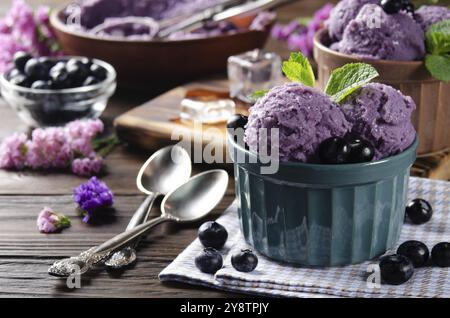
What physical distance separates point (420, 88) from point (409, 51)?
0.25 feet

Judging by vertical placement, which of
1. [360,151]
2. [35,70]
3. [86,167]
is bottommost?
[86,167]

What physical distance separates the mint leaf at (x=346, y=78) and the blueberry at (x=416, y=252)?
0.24 m

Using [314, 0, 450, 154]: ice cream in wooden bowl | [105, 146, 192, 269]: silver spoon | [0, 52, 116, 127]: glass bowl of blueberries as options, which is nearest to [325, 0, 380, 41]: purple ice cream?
[314, 0, 450, 154]: ice cream in wooden bowl

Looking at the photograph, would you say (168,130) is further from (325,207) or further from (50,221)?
(325,207)

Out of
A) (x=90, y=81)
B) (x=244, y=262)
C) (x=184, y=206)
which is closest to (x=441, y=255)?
(x=244, y=262)

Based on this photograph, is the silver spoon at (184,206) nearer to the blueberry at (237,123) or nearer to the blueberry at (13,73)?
the blueberry at (237,123)

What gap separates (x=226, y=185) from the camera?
148 centimetres

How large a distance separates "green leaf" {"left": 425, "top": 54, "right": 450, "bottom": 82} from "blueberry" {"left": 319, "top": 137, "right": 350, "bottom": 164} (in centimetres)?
45

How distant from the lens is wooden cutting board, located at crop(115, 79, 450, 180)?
63.7 inches

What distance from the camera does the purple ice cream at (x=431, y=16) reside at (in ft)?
5.25

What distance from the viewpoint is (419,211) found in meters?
1.37

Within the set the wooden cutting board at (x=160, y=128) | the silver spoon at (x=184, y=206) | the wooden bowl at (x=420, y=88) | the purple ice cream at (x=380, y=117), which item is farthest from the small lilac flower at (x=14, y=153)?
the purple ice cream at (x=380, y=117)

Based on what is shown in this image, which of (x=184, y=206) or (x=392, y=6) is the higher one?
(x=392, y=6)
